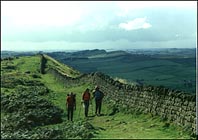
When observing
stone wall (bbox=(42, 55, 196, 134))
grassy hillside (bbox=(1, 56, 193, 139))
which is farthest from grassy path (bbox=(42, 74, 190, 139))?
stone wall (bbox=(42, 55, 196, 134))

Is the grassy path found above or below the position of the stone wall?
below

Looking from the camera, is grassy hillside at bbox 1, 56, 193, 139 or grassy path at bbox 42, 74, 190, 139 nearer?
grassy path at bbox 42, 74, 190, 139

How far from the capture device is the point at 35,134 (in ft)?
71.8

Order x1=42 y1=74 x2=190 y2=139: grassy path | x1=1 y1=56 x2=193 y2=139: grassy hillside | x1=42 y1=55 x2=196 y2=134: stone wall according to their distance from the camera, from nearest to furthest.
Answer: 1. x1=42 y1=74 x2=190 y2=139: grassy path
2. x1=42 y1=55 x2=196 y2=134: stone wall
3. x1=1 y1=56 x2=193 y2=139: grassy hillside

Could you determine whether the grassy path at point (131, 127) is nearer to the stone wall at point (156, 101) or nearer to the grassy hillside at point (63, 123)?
the grassy hillside at point (63, 123)

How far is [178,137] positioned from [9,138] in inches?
320

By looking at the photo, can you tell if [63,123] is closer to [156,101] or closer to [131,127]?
[131,127]

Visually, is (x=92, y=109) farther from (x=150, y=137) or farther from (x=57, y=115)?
(x=150, y=137)

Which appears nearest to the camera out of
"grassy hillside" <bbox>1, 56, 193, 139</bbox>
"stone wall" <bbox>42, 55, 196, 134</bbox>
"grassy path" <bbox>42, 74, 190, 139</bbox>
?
"grassy path" <bbox>42, 74, 190, 139</bbox>

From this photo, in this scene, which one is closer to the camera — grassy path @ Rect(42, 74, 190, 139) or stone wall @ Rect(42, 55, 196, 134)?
grassy path @ Rect(42, 74, 190, 139)

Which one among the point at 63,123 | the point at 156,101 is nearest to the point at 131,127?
the point at 156,101

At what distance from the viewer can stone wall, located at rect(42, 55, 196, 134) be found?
66.6ft

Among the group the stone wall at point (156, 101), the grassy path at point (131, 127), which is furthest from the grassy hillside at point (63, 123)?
the stone wall at point (156, 101)

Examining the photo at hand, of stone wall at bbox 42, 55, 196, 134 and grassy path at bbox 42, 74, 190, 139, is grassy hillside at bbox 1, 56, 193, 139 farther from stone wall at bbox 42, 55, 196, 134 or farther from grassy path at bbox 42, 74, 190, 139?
stone wall at bbox 42, 55, 196, 134
